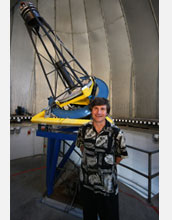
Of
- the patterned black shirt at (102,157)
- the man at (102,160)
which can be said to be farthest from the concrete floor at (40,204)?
the patterned black shirt at (102,157)

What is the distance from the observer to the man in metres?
1.44

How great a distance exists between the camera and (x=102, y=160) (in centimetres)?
144

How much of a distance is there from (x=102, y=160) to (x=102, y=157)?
36 millimetres

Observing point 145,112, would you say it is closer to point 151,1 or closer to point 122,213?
point 122,213

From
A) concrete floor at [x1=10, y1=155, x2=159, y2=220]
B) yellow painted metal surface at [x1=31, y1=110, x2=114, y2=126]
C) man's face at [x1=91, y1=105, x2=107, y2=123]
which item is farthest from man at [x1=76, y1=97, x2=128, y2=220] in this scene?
concrete floor at [x1=10, y1=155, x2=159, y2=220]

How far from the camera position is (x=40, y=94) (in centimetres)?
686

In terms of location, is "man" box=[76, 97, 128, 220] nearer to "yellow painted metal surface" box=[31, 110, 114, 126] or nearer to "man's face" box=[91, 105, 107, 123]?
"man's face" box=[91, 105, 107, 123]

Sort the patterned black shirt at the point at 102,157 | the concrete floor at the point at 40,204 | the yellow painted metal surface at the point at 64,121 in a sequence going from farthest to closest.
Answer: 1. the concrete floor at the point at 40,204
2. the yellow painted metal surface at the point at 64,121
3. the patterned black shirt at the point at 102,157

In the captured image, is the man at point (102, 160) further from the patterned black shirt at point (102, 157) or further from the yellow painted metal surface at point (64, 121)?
the yellow painted metal surface at point (64, 121)

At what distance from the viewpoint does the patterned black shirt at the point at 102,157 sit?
56.7 inches

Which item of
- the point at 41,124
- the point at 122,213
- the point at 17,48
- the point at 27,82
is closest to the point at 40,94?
the point at 27,82

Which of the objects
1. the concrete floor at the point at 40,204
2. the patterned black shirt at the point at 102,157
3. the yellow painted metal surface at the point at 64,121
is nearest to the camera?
the patterned black shirt at the point at 102,157

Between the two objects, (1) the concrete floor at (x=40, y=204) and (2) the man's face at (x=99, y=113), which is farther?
(1) the concrete floor at (x=40, y=204)

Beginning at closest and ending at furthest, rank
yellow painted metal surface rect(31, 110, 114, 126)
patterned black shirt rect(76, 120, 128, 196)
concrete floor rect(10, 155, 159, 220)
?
patterned black shirt rect(76, 120, 128, 196)
yellow painted metal surface rect(31, 110, 114, 126)
concrete floor rect(10, 155, 159, 220)
